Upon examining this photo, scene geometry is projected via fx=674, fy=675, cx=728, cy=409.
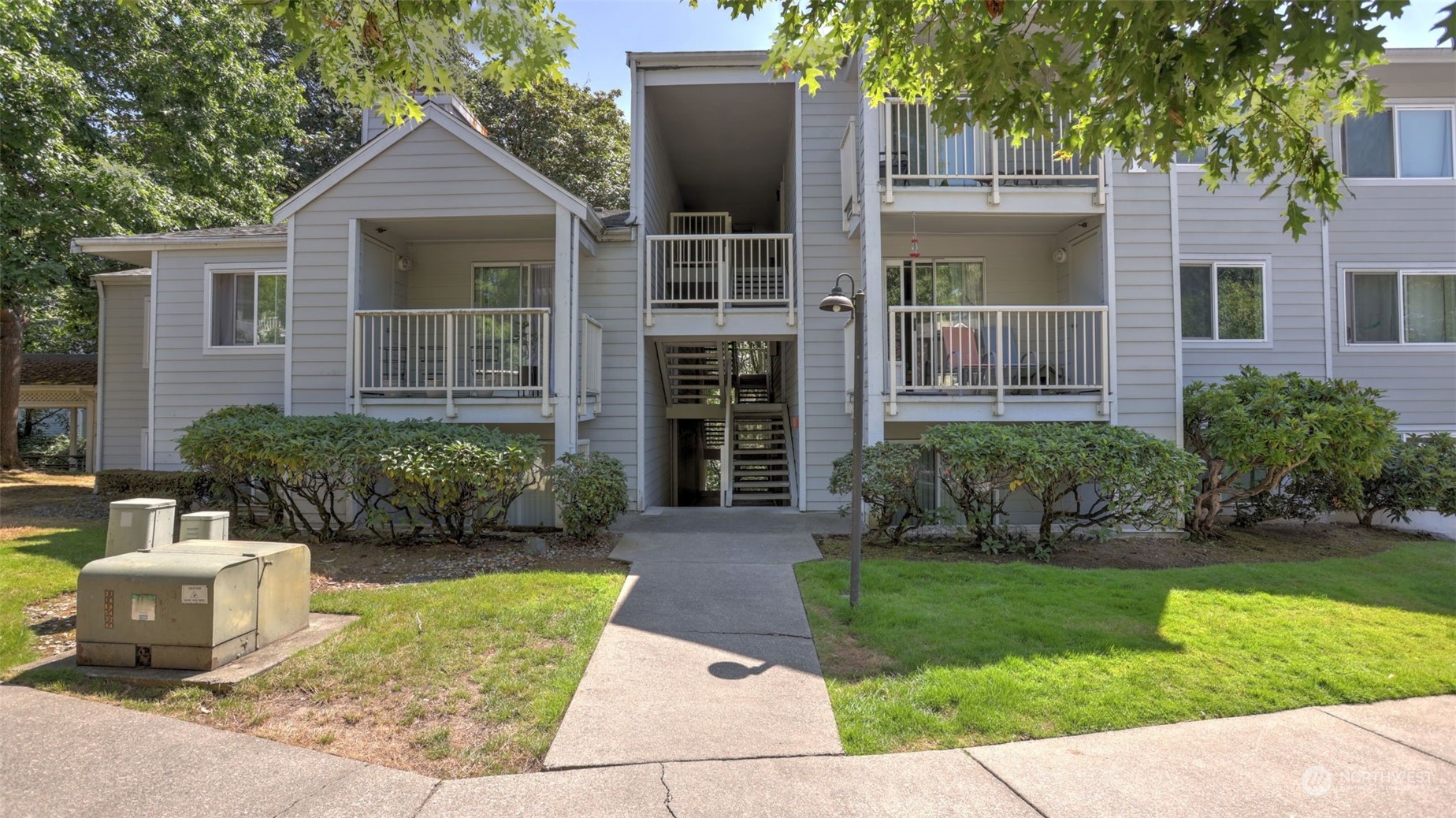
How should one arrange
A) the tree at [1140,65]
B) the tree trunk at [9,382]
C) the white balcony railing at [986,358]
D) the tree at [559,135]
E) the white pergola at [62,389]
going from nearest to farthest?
the tree at [1140,65] < the white balcony railing at [986,358] < the tree trunk at [9,382] < the white pergola at [62,389] < the tree at [559,135]

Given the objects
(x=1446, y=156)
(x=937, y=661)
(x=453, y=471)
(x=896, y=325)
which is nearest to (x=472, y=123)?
(x=453, y=471)

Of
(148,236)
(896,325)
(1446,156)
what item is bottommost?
(896,325)

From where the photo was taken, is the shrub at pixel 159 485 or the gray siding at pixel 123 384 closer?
the shrub at pixel 159 485

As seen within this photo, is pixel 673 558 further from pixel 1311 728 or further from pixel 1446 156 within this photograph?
pixel 1446 156

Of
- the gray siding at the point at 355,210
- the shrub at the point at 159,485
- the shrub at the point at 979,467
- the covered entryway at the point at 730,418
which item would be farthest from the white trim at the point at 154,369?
→ the shrub at the point at 979,467

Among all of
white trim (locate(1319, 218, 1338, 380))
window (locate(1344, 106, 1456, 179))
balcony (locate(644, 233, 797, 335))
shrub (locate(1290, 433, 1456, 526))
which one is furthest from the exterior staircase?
window (locate(1344, 106, 1456, 179))

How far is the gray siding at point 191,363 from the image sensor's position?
1052cm

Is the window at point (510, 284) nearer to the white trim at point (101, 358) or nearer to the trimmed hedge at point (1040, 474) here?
the trimmed hedge at point (1040, 474)

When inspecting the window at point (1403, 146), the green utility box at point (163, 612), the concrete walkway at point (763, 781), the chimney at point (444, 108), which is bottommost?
the concrete walkway at point (763, 781)

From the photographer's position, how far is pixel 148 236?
10.4 m

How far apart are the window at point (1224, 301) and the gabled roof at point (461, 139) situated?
9.21m

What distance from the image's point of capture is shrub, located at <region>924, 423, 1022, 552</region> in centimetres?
734

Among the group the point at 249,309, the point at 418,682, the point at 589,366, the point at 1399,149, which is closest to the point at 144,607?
the point at 418,682

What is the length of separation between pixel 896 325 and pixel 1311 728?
7353 millimetres
